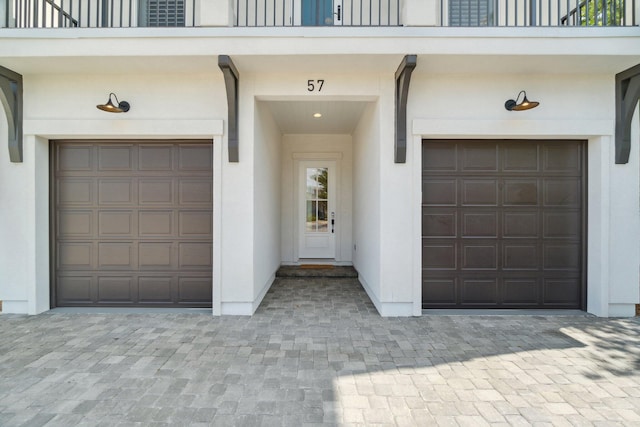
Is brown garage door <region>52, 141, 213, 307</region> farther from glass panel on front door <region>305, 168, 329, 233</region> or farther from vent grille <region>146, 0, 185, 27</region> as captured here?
glass panel on front door <region>305, 168, 329, 233</region>

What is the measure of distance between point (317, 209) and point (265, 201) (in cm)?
206

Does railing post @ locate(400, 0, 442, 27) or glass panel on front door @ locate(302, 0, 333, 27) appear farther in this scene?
glass panel on front door @ locate(302, 0, 333, 27)

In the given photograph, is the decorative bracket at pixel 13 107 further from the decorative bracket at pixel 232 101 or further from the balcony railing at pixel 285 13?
the decorative bracket at pixel 232 101

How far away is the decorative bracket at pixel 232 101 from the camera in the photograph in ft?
11.7

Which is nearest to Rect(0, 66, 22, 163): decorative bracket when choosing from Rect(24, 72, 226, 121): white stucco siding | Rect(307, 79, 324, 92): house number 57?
Rect(24, 72, 226, 121): white stucco siding

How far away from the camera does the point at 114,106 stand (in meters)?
3.78

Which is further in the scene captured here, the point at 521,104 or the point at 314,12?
the point at 314,12

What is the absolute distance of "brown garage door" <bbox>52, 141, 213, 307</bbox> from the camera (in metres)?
4.22

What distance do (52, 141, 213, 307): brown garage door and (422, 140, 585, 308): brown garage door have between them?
3.05m

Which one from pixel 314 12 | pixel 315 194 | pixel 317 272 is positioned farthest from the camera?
pixel 315 194

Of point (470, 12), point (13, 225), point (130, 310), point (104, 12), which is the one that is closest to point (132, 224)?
point (130, 310)

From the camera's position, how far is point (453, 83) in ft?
12.9

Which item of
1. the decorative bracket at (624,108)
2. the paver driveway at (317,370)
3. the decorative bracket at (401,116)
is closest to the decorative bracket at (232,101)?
the decorative bracket at (401,116)

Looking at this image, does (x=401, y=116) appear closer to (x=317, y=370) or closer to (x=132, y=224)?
(x=317, y=370)
